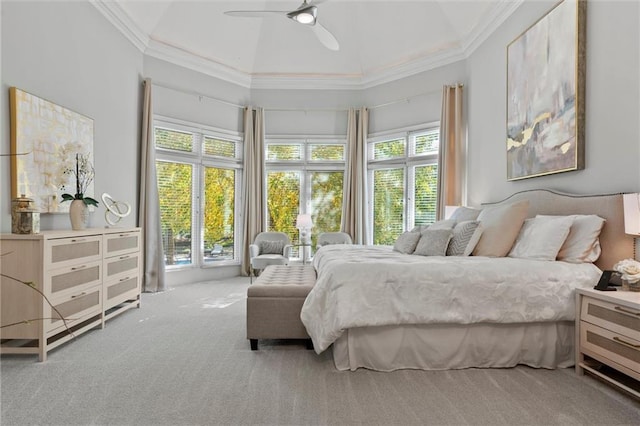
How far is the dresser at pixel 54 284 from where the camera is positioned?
2.71m

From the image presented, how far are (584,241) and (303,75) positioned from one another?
16.8 feet

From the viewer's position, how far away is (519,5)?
161 inches

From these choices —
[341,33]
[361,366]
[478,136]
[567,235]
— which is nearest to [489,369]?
[361,366]

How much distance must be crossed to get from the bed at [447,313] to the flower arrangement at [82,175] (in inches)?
93.6

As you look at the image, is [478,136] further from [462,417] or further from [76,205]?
[76,205]

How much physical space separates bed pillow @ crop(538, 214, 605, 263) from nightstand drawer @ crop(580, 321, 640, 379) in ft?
1.87

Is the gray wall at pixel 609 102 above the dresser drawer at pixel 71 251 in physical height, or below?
above

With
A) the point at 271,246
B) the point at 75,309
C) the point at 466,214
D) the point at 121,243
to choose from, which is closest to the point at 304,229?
the point at 271,246

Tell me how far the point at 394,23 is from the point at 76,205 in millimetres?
4933

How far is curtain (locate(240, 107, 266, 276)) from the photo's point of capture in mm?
6484

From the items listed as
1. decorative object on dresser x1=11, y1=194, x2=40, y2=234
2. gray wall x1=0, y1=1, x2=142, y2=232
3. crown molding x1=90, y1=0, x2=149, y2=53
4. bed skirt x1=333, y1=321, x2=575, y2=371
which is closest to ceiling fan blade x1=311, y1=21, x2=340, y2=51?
crown molding x1=90, y1=0, x2=149, y2=53

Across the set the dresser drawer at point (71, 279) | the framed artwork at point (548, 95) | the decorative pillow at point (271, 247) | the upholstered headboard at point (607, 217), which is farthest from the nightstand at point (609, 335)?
the decorative pillow at point (271, 247)

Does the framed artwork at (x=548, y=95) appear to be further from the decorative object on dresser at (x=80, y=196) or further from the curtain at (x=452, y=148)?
the decorative object on dresser at (x=80, y=196)

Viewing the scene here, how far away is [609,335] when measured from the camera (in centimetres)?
229
